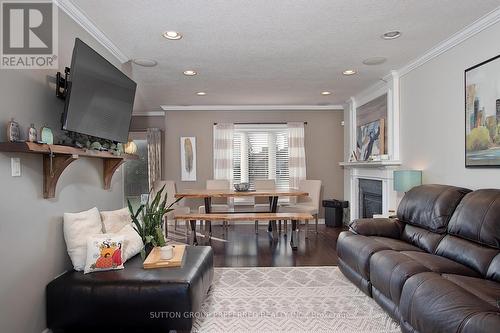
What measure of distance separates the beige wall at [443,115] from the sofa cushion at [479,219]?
1.33ft

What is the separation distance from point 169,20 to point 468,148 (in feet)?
10.1

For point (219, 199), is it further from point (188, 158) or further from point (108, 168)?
point (108, 168)

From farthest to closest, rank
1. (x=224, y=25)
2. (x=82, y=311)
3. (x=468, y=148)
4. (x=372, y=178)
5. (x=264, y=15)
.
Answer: (x=372, y=178) → (x=468, y=148) → (x=224, y=25) → (x=264, y=15) → (x=82, y=311)

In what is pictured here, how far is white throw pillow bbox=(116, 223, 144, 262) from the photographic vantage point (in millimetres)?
2678

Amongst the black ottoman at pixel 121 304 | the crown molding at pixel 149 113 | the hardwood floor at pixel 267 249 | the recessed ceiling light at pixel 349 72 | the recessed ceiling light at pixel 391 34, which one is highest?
the recessed ceiling light at pixel 349 72

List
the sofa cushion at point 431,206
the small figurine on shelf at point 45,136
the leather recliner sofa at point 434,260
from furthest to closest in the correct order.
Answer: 1. the sofa cushion at point 431,206
2. the small figurine on shelf at point 45,136
3. the leather recliner sofa at point 434,260

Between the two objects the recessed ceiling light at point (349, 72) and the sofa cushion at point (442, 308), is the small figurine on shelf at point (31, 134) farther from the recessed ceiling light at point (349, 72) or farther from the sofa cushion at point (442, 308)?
the recessed ceiling light at point (349, 72)

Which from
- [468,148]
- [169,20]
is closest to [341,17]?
[169,20]

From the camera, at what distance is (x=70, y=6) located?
2496 millimetres

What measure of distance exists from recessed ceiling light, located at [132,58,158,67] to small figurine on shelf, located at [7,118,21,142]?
206 cm

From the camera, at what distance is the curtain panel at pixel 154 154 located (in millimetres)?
6936

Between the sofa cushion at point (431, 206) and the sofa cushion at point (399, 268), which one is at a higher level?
the sofa cushion at point (431, 206)

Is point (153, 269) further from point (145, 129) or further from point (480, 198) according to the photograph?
point (145, 129)

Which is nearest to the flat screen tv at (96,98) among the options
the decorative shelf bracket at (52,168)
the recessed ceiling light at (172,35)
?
the decorative shelf bracket at (52,168)
